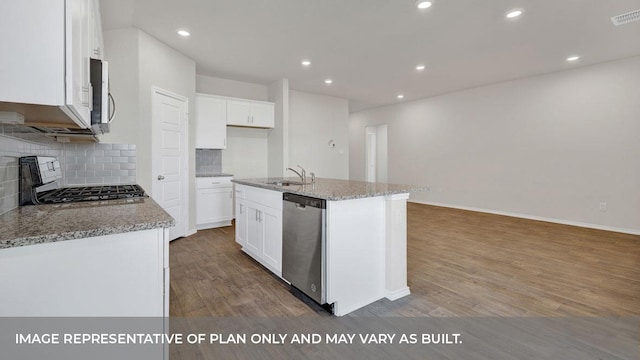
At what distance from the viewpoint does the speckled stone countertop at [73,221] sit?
93cm

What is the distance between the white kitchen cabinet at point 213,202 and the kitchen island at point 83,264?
3230 millimetres

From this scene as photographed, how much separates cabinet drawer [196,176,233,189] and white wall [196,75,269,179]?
659 mm

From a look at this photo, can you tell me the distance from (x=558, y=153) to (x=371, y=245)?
4.74 m

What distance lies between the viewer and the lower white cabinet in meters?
2.57

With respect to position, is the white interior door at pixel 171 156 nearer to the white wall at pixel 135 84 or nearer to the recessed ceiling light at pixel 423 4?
the white wall at pixel 135 84

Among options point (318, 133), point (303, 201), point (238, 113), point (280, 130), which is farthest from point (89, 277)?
point (318, 133)

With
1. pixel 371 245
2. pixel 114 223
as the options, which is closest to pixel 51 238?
pixel 114 223

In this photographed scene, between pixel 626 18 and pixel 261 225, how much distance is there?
14.4 ft

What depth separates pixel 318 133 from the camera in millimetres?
6586

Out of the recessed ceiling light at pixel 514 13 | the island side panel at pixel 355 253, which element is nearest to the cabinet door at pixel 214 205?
the island side panel at pixel 355 253

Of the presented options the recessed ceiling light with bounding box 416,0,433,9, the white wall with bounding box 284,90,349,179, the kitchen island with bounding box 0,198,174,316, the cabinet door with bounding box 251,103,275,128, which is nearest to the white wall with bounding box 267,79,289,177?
the cabinet door with bounding box 251,103,275,128

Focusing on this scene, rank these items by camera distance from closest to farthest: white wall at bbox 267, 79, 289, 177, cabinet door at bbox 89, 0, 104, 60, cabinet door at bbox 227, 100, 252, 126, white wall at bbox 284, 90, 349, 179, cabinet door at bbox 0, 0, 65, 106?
1. cabinet door at bbox 0, 0, 65, 106
2. cabinet door at bbox 89, 0, 104, 60
3. cabinet door at bbox 227, 100, 252, 126
4. white wall at bbox 267, 79, 289, 177
5. white wall at bbox 284, 90, 349, 179

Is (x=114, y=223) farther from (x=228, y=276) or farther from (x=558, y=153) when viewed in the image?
(x=558, y=153)

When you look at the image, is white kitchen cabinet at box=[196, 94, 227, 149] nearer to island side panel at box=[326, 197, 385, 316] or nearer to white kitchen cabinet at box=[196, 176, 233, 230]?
white kitchen cabinet at box=[196, 176, 233, 230]
